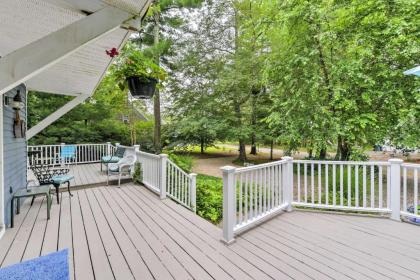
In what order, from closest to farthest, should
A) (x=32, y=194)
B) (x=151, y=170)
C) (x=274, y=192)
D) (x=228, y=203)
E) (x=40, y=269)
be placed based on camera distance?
1. (x=40, y=269)
2. (x=228, y=203)
3. (x=32, y=194)
4. (x=274, y=192)
5. (x=151, y=170)

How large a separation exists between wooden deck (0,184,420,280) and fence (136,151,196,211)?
78cm

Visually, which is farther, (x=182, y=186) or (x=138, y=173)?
(x=138, y=173)

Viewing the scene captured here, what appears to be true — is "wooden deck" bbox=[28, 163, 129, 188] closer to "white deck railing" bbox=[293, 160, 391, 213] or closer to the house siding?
the house siding

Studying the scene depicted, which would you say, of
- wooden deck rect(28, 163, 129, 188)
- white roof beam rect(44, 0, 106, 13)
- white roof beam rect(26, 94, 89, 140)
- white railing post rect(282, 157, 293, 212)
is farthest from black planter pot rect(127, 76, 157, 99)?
white roof beam rect(26, 94, 89, 140)

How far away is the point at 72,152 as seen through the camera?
7.67 m

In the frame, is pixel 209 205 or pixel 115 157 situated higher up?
pixel 115 157

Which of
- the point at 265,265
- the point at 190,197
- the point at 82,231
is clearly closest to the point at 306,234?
the point at 265,265

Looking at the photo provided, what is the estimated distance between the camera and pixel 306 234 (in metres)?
2.92

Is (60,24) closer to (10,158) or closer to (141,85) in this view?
(141,85)

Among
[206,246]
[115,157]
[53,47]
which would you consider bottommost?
[206,246]

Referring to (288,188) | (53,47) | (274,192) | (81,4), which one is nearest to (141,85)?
(81,4)

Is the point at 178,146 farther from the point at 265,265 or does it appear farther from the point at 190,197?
the point at 265,265

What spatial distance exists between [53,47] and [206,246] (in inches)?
93.8

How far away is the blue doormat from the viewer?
2.06 metres
